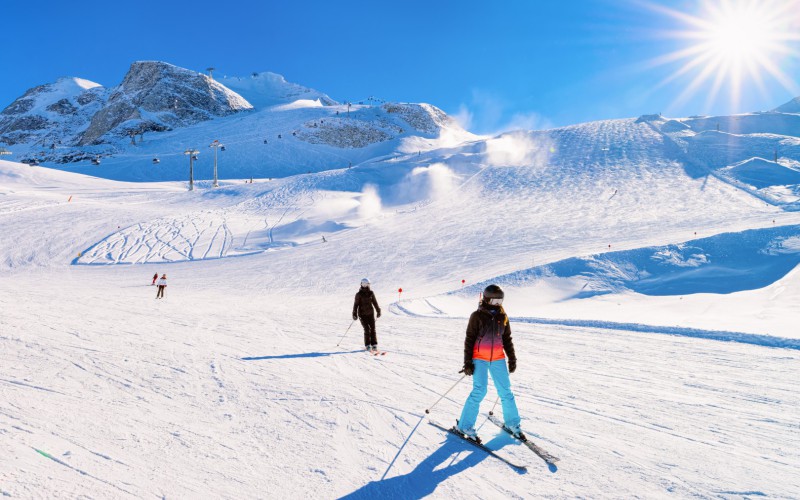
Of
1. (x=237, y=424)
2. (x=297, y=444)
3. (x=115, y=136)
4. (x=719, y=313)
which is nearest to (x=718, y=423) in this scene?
(x=297, y=444)

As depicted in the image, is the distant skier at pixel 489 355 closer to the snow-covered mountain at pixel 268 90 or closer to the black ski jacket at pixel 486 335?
the black ski jacket at pixel 486 335

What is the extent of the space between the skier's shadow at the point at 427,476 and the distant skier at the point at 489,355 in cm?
28

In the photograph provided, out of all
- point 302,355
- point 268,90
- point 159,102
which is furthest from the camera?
point 268,90

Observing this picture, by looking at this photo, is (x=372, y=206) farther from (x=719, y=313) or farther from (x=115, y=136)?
(x=115, y=136)

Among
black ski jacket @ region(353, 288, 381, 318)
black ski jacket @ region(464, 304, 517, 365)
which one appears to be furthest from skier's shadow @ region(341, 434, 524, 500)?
black ski jacket @ region(353, 288, 381, 318)

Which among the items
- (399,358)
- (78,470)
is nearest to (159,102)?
(399,358)

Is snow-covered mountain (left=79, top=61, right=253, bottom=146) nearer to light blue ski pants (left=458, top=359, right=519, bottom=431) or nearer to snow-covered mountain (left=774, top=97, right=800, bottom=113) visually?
Answer: light blue ski pants (left=458, top=359, right=519, bottom=431)

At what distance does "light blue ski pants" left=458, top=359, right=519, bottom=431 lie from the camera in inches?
201

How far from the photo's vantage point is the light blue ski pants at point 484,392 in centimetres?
511

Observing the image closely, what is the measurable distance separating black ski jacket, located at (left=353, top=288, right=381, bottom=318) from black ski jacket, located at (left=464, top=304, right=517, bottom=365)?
5.00 meters

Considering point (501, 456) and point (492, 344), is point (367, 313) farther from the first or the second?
point (501, 456)

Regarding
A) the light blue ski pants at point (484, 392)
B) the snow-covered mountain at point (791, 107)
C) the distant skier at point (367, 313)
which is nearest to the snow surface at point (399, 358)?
the light blue ski pants at point (484, 392)

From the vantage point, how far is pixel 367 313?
9.88 meters

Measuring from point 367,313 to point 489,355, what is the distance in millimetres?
5148
